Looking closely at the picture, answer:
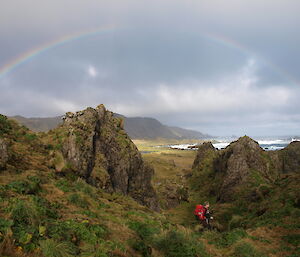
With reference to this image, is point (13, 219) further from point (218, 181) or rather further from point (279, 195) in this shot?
point (218, 181)

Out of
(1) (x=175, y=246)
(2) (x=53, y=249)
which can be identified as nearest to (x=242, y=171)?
(1) (x=175, y=246)

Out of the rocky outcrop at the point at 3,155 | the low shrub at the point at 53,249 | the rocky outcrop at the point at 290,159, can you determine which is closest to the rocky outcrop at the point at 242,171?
the rocky outcrop at the point at 290,159

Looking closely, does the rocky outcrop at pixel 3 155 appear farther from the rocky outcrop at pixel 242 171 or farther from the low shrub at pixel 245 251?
the rocky outcrop at pixel 242 171

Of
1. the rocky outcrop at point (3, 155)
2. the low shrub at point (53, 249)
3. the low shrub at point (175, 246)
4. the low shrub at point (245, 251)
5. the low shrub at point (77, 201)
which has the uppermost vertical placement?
the rocky outcrop at point (3, 155)

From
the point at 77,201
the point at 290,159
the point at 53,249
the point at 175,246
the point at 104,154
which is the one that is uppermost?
the point at 104,154

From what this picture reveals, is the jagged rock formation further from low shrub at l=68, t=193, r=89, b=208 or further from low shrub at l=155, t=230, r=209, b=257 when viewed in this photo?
low shrub at l=68, t=193, r=89, b=208

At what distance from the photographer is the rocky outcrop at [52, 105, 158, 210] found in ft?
66.1

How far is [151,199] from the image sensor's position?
26.6m

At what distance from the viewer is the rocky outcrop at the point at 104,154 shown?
2014 centimetres

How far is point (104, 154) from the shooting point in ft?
78.8

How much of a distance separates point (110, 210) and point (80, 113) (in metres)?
15.1

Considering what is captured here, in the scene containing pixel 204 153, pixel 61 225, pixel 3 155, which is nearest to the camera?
pixel 61 225

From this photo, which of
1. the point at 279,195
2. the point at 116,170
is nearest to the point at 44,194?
the point at 116,170

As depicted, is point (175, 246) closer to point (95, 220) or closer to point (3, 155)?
point (95, 220)
